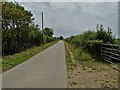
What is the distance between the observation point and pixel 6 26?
28.9 meters

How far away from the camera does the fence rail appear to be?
15.5 metres

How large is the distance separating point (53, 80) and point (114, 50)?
6.90m

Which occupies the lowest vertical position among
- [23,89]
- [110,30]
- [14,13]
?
[23,89]

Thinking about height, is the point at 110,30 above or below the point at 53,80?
above

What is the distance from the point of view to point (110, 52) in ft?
55.7

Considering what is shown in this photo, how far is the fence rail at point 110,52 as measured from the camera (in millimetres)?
15545

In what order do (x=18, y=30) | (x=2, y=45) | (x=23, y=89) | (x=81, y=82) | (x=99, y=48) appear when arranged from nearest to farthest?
1. (x=23, y=89)
2. (x=81, y=82)
3. (x=99, y=48)
4. (x=2, y=45)
5. (x=18, y=30)

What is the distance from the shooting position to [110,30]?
814 inches

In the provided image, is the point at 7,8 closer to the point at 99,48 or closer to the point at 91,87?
the point at 99,48

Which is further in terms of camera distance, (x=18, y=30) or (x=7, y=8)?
(x=18, y=30)

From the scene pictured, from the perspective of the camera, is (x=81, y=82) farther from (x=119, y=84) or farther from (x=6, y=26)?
(x=6, y=26)

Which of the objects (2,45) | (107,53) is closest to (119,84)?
(107,53)

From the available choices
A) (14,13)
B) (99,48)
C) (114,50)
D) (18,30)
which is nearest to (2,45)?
(14,13)

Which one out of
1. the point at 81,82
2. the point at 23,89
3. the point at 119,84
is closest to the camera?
the point at 23,89
